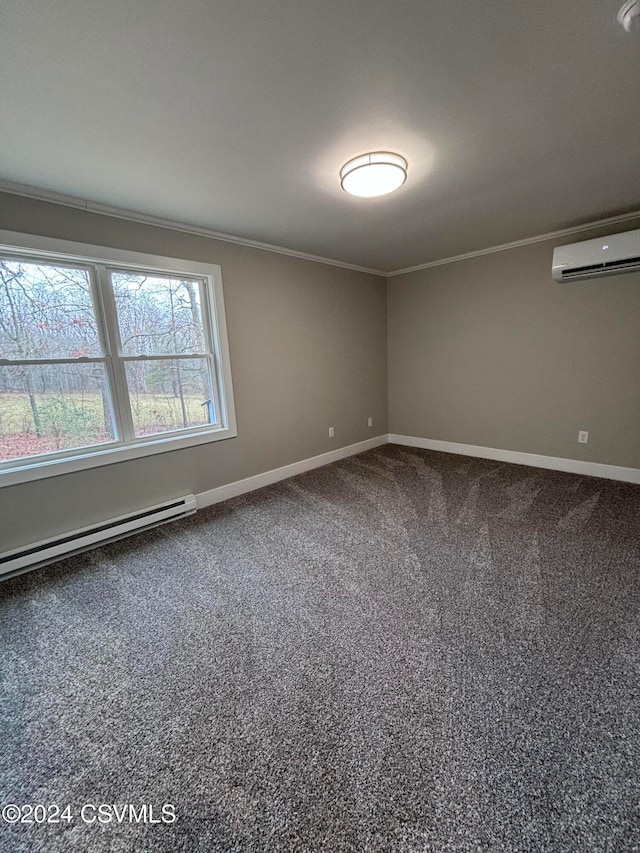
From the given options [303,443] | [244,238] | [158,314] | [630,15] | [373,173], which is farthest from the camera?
[303,443]

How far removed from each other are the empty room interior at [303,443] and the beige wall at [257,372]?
0.09 feet

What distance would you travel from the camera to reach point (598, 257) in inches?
118

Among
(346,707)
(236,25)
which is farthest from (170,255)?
(346,707)

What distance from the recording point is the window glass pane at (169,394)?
2822mm

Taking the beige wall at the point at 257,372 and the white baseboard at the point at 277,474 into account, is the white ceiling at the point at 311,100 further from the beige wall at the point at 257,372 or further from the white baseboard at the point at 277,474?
the white baseboard at the point at 277,474

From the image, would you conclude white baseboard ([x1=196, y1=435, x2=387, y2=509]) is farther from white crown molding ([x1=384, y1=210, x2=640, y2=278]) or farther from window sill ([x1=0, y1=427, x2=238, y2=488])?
white crown molding ([x1=384, y1=210, x2=640, y2=278])

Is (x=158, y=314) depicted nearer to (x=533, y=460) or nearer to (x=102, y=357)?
(x=102, y=357)

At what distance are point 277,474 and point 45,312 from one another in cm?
240

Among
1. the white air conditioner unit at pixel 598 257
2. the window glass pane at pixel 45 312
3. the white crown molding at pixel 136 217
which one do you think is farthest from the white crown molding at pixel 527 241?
the window glass pane at pixel 45 312

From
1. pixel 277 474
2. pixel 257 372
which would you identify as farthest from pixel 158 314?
pixel 277 474

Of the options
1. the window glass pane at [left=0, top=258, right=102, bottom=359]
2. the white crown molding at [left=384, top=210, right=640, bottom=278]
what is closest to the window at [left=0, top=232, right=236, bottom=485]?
the window glass pane at [left=0, top=258, right=102, bottom=359]

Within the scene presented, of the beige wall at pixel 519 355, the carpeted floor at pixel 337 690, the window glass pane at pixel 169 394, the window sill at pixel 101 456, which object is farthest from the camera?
the beige wall at pixel 519 355

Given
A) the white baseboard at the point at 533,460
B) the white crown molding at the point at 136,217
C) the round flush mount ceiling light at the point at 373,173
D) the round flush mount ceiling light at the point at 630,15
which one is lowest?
the white baseboard at the point at 533,460

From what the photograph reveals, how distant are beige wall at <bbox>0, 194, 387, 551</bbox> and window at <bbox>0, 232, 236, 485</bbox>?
0.12 m
